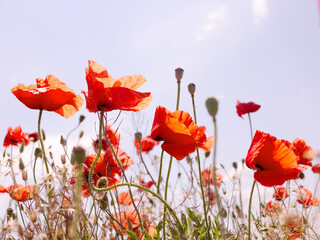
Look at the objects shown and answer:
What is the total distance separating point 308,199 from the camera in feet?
7.47

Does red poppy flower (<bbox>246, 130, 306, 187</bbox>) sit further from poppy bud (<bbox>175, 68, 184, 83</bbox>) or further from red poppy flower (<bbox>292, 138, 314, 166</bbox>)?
red poppy flower (<bbox>292, 138, 314, 166</bbox>)

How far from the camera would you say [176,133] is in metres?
1.26

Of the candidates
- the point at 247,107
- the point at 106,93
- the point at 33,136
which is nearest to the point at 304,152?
the point at 247,107

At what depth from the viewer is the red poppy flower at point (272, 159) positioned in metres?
1.27

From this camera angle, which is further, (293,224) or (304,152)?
(304,152)

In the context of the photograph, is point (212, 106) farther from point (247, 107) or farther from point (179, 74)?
point (247, 107)

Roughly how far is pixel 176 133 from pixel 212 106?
17cm

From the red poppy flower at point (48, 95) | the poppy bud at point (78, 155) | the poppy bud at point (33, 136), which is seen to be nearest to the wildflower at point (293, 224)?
the poppy bud at point (78, 155)

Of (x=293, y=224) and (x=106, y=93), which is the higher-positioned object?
(x=106, y=93)

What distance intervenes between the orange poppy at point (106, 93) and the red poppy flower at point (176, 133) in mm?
110

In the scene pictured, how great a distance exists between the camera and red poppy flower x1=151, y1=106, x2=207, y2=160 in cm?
124

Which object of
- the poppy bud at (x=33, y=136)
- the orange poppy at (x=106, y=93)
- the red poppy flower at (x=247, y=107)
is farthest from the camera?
the red poppy flower at (x=247, y=107)

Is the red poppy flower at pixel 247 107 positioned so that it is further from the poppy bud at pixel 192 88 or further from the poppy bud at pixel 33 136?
the poppy bud at pixel 33 136

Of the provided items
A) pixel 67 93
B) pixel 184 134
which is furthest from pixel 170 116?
pixel 67 93
